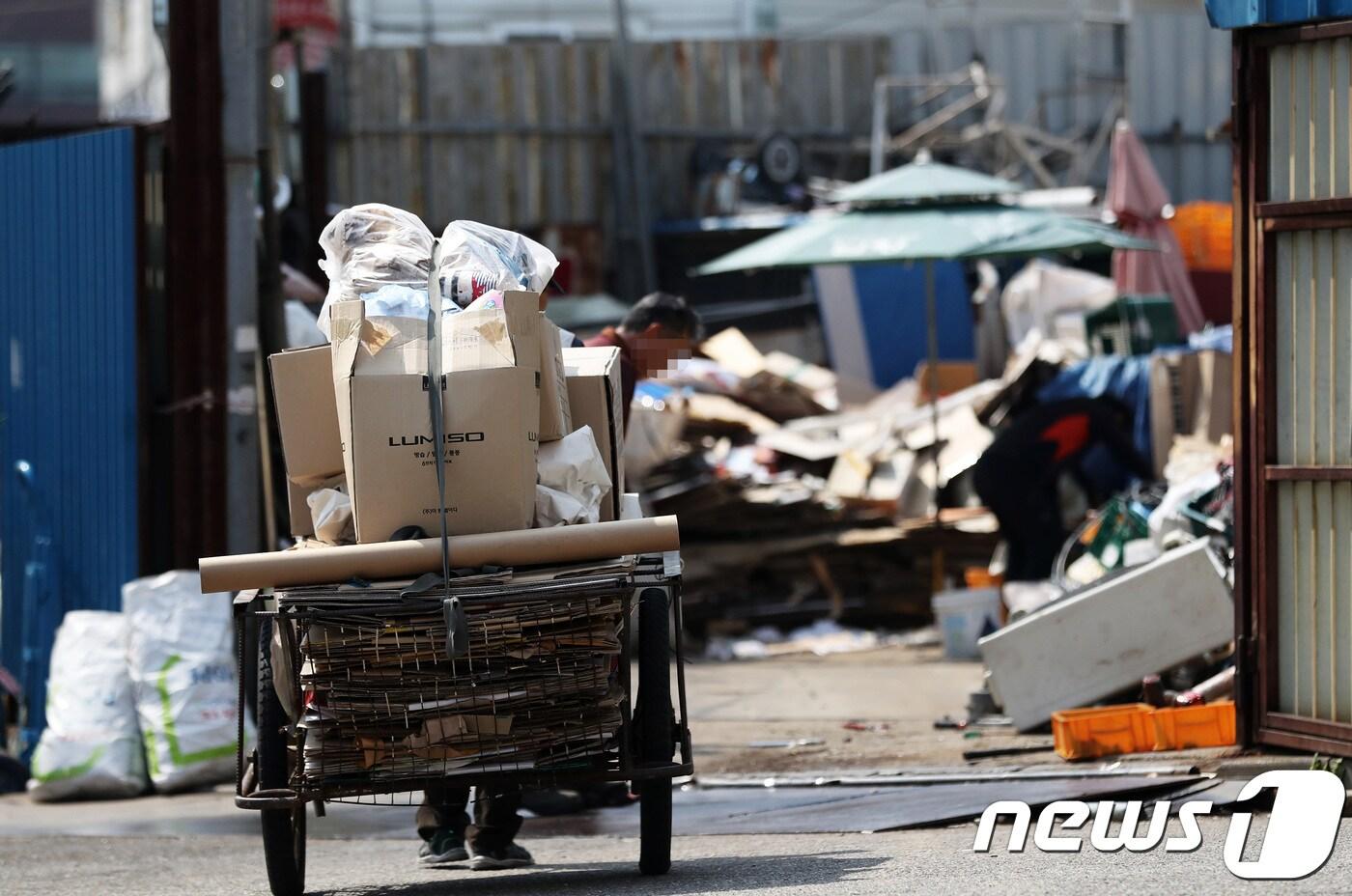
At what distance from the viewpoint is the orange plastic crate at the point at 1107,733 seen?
7699 mm

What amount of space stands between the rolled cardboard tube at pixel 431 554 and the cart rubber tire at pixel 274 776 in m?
0.17

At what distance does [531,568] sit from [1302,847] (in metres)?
2.31

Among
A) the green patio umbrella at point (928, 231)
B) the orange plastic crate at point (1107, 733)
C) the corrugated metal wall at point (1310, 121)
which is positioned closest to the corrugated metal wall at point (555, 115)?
the green patio umbrella at point (928, 231)

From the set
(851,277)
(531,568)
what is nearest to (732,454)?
(851,277)

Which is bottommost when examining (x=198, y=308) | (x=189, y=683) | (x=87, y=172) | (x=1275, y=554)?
(x=189, y=683)

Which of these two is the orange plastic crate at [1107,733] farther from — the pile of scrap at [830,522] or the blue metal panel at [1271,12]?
the pile of scrap at [830,522]

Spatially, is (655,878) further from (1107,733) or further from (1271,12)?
(1271,12)

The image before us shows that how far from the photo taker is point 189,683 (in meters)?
8.92

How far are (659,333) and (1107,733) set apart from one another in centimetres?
237

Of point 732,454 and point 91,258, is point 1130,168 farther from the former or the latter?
point 91,258

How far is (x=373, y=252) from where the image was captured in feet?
19.0

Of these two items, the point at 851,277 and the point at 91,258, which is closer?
the point at 91,258

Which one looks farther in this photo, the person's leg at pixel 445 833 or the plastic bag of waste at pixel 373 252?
the person's leg at pixel 445 833

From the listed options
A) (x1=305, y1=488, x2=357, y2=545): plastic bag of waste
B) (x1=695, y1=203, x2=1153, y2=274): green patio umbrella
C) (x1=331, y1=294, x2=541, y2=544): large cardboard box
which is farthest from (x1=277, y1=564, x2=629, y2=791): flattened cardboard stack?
(x1=695, y1=203, x2=1153, y2=274): green patio umbrella
